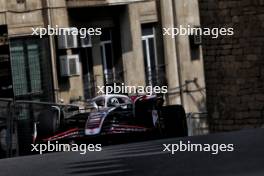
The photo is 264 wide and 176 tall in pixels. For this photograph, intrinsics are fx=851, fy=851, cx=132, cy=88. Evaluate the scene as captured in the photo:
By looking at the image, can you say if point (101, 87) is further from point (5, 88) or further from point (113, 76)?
point (5, 88)

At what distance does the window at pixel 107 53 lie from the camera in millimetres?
6235

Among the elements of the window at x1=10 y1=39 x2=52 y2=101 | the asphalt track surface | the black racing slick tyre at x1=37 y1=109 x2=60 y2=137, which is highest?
the window at x1=10 y1=39 x2=52 y2=101

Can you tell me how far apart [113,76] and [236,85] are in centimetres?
263

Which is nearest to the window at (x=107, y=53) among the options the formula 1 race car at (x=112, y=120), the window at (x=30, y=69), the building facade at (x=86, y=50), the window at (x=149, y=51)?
the building facade at (x=86, y=50)

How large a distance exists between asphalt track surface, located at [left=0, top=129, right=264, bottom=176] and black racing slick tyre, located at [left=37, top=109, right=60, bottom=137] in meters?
0.96

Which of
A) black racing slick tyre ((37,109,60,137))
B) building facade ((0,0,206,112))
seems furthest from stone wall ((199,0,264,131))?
black racing slick tyre ((37,109,60,137))

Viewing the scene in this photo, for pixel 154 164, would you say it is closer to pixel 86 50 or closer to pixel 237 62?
pixel 86 50

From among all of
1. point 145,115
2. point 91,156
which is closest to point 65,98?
point 145,115

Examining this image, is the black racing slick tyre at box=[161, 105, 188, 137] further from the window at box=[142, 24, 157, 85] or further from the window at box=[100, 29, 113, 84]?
the window at box=[100, 29, 113, 84]

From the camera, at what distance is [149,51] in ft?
21.2

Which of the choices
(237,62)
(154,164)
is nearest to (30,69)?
(154,164)

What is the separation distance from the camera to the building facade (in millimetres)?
6125

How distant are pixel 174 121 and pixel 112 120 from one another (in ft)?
1.89

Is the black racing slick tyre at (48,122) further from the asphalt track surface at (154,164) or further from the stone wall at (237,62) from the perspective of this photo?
the stone wall at (237,62)
